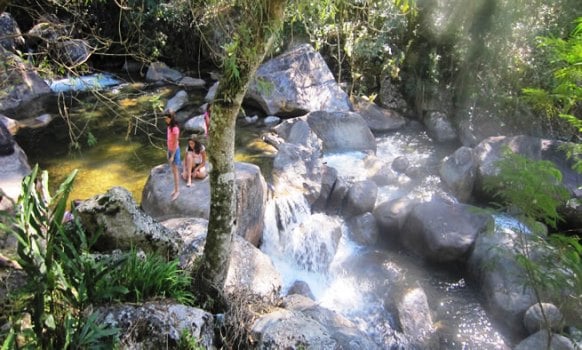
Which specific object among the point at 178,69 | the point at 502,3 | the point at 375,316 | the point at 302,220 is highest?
the point at 502,3

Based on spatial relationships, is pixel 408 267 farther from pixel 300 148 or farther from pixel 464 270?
pixel 300 148

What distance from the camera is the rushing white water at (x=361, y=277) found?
656 centimetres

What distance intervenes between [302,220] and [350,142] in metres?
3.82

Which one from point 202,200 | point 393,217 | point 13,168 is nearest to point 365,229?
point 393,217

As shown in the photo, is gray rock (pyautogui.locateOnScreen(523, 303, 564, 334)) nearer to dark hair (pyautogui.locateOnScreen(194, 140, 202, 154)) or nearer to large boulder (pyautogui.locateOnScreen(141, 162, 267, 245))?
large boulder (pyautogui.locateOnScreen(141, 162, 267, 245))

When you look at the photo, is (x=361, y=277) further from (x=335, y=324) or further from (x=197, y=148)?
(x=197, y=148)

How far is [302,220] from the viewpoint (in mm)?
8438

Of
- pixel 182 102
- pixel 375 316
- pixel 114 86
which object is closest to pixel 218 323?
pixel 375 316

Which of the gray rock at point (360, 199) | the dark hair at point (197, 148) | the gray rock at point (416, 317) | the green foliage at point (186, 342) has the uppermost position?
the dark hair at point (197, 148)

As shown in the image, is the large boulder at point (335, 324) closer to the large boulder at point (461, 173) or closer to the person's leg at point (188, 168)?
the person's leg at point (188, 168)

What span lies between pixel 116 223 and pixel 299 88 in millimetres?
9054

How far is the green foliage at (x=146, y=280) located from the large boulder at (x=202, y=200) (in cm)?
296

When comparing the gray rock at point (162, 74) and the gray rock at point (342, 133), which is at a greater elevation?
the gray rock at point (162, 74)

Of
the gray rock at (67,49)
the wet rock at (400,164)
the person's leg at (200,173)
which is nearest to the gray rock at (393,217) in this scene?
the wet rock at (400,164)
